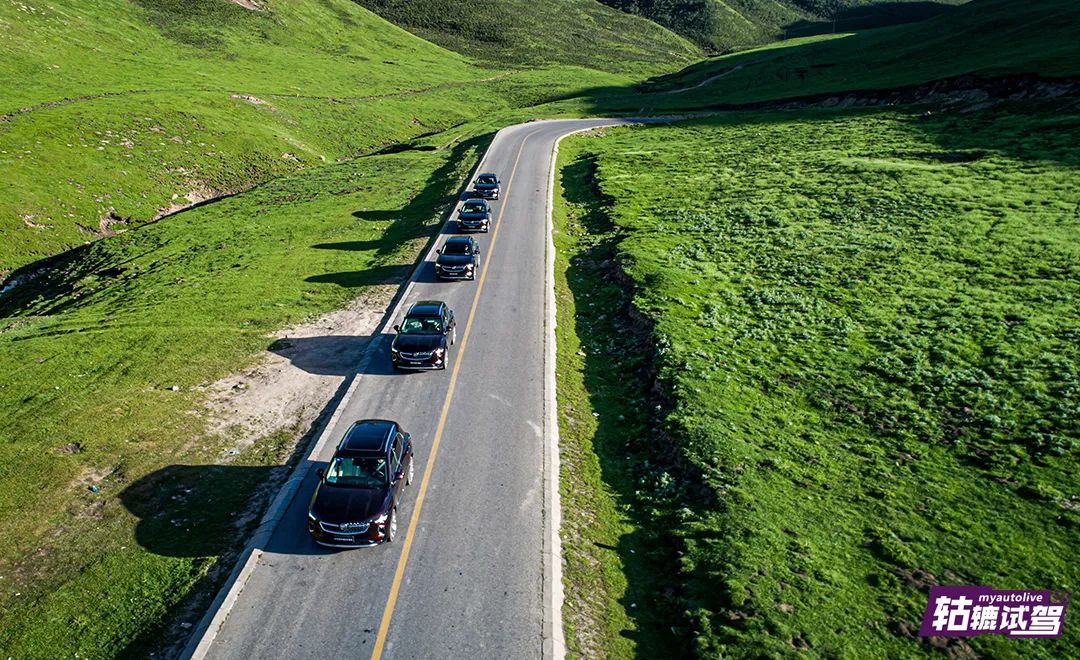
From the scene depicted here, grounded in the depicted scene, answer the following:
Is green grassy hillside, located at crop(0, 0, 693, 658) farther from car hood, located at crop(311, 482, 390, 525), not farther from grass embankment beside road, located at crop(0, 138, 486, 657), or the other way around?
car hood, located at crop(311, 482, 390, 525)

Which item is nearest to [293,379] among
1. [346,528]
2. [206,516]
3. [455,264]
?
[206,516]

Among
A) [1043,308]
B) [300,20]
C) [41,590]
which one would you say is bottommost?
[41,590]

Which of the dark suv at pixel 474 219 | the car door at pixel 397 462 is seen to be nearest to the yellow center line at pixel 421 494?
the car door at pixel 397 462

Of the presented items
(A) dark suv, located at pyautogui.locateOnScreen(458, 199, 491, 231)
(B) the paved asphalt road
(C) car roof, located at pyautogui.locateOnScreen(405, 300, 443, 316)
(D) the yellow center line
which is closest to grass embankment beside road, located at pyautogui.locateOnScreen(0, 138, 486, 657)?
(B) the paved asphalt road

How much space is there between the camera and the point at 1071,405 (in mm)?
21156

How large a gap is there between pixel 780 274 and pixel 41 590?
3405cm

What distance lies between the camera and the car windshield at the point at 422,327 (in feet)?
84.9

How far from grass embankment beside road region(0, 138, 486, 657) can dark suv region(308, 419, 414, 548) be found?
287cm

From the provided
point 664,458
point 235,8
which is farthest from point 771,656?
point 235,8

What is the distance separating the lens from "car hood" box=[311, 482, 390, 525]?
606 inches

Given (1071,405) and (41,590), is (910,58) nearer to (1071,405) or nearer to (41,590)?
(1071,405)

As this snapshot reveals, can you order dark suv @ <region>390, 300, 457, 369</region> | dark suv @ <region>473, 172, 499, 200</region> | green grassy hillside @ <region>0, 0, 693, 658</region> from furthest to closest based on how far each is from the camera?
1. dark suv @ <region>473, 172, 499, 200</region>
2. dark suv @ <region>390, 300, 457, 369</region>
3. green grassy hillside @ <region>0, 0, 693, 658</region>

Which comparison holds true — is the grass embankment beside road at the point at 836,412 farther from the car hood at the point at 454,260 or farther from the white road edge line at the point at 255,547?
the white road edge line at the point at 255,547

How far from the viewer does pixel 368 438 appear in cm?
1758
